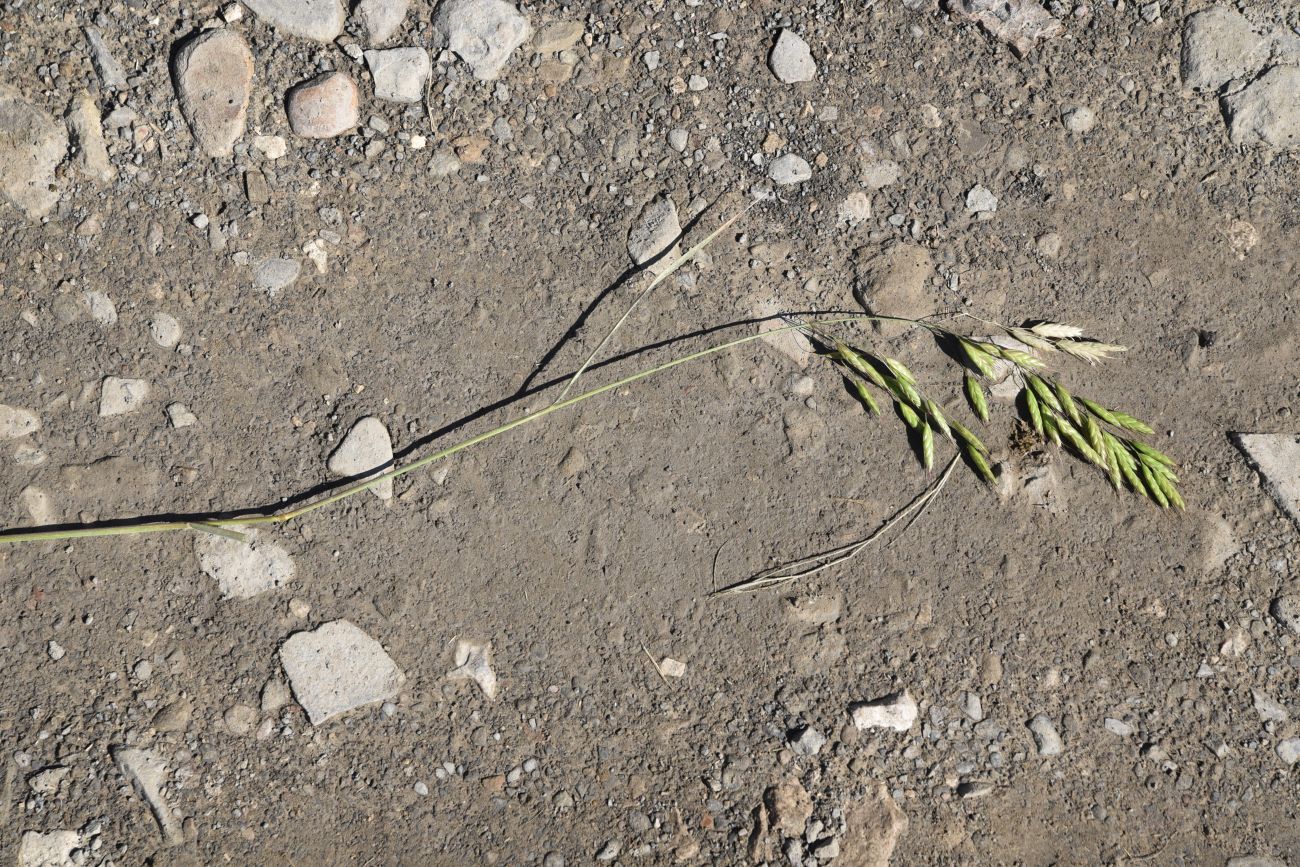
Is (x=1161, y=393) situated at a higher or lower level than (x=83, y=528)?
lower

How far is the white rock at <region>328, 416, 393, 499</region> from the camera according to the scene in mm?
2701

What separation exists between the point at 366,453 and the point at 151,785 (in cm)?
109

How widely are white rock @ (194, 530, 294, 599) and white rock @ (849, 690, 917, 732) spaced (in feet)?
5.62

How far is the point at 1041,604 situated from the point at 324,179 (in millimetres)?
2524

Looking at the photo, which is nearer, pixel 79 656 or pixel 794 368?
pixel 79 656

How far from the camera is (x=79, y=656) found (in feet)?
8.55

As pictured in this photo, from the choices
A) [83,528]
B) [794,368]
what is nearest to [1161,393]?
[794,368]

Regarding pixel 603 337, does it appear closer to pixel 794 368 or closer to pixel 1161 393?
pixel 794 368

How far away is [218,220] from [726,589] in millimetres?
1887

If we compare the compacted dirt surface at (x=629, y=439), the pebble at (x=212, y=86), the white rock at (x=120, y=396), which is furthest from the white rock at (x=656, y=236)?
the white rock at (x=120, y=396)

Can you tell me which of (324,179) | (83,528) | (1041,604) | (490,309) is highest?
(324,179)

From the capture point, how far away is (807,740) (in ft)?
8.73

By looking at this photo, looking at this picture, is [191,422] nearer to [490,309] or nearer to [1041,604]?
[490,309]

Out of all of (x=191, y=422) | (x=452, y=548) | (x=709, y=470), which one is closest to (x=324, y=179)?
(x=191, y=422)
